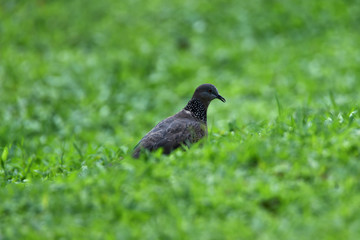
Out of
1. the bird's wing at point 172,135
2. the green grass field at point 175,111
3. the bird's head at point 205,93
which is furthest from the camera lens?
the bird's head at point 205,93

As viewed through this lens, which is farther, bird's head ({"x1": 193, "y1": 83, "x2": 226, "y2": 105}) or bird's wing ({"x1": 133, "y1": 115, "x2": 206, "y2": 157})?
bird's head ({"x1": 193, "y1": 83, "x2": 226, "y2": 105})

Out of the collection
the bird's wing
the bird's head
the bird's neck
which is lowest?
the bird's wing

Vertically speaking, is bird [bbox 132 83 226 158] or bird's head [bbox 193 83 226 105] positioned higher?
bird's head [bbox 193 83 226 105]

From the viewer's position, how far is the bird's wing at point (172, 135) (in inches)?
234

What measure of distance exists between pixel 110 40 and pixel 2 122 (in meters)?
4.48

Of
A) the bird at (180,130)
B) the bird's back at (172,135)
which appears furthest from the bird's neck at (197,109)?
the bird's back at (172,135)

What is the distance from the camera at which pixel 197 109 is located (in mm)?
6762

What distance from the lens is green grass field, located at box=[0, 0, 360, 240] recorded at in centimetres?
423

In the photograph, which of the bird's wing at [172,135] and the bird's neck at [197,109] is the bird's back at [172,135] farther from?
the bird's neck at [197,109]

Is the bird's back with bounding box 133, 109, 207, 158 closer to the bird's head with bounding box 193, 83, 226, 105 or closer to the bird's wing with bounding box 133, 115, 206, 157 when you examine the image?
the bird's wing with bounding box 133, 115, 206, 157

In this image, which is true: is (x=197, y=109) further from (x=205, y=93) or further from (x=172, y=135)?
(x=172, y=135)

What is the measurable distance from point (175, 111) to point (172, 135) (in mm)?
4286

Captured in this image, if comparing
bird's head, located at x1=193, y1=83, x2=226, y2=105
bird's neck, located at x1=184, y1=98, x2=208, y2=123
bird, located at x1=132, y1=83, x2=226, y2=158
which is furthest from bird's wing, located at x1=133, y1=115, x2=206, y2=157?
bird's head, located at x1=193, y1=83, x2=226, y2=105

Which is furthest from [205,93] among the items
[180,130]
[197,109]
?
[180,130]
